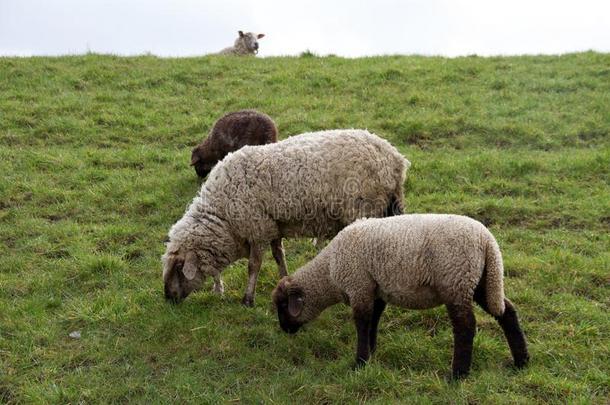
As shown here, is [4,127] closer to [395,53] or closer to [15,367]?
[15,367]

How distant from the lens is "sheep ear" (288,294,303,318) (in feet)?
20.2

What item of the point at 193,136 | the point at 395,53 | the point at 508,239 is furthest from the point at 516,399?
the point at 395,53

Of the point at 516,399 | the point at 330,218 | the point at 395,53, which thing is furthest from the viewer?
the point at 395,53

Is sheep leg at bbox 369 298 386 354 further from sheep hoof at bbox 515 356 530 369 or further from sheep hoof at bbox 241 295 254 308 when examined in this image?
sheep hoof at bbox 241 295 254 308

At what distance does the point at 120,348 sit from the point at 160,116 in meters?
7.78

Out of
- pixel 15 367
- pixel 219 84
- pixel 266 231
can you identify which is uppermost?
pixel 219 84

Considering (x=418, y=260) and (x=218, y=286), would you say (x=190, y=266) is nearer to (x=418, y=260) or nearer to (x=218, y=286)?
(x=218, y=286)

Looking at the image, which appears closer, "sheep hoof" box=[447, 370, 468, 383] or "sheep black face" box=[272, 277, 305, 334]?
"sheep hoof" box=[447, 370, 468, 383]

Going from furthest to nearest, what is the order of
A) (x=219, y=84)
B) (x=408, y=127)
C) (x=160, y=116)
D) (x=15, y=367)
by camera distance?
(x=219, y=84)
(x=160, y=116)
(x=408, y=127)
(x=15, y=367)

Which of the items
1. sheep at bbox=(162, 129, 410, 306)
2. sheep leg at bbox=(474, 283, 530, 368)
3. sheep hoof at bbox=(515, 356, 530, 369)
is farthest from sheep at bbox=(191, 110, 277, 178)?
sheep hoof at bbox=(515, 356, 530, 369)

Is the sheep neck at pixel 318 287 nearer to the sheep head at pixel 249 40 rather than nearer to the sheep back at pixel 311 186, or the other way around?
the sheep back at pixel 311 186

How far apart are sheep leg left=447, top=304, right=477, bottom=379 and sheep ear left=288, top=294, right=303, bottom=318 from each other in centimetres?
153

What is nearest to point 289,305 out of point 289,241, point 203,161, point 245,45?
point 289,241

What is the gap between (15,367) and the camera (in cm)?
593
